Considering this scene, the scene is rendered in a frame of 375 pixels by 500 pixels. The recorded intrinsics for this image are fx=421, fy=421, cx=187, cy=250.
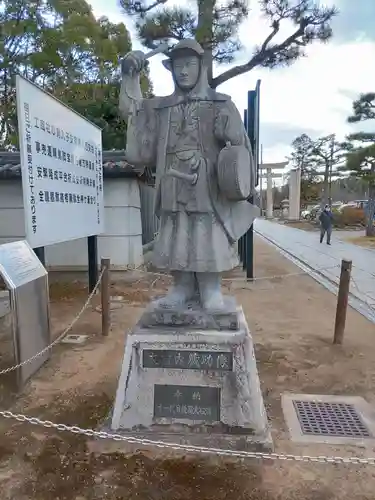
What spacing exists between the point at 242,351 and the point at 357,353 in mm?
2375

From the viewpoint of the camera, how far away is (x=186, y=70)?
2.89 m

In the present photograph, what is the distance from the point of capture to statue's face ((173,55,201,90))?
2.88 meters

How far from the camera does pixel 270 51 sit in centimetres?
1145

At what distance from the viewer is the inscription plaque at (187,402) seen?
2.88m

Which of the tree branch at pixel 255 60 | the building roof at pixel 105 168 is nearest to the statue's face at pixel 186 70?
the building roof at pixel 105 168

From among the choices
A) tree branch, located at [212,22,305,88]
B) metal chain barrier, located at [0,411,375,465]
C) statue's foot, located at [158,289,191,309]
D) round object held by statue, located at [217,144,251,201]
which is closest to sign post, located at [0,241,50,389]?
metal chain barrier, located at [0,411,375,465]

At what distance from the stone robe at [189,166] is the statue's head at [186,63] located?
0.28 ft

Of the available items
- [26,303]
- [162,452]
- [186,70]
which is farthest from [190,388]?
[186,70]

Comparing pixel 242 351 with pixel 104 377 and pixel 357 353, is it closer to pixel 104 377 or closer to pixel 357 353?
pixel 104 377

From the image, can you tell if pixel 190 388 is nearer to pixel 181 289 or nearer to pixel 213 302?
pixel 213 302

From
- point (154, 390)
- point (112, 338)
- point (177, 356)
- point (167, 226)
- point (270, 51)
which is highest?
point (270, 51)

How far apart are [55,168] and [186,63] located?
3193mm

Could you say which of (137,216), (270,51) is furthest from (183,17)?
(137,216)

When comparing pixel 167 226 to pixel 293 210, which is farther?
pixel 293 210
